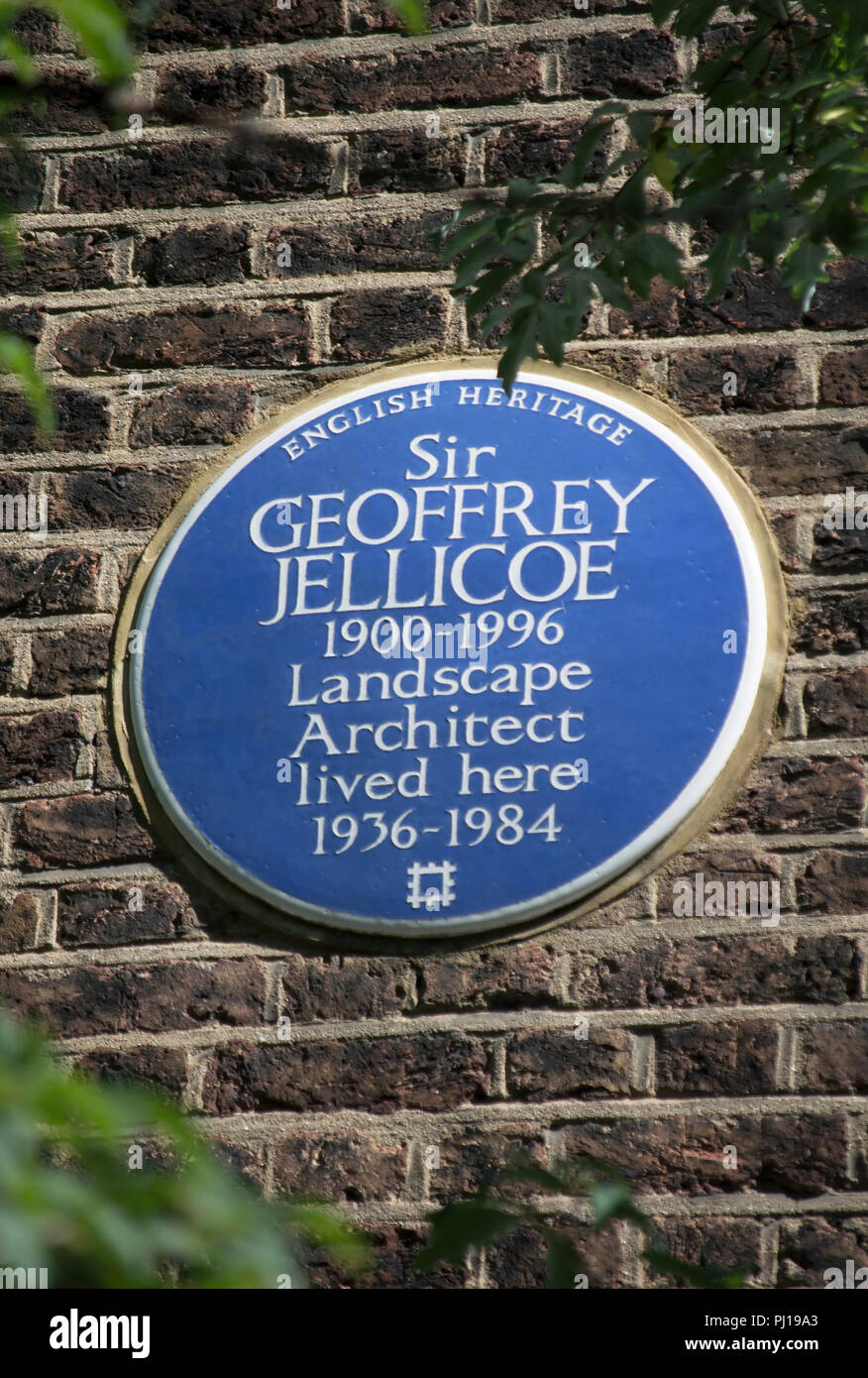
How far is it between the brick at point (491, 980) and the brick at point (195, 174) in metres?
1.48

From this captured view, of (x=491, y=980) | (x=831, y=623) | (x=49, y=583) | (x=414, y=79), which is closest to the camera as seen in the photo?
(x=491, y=980)

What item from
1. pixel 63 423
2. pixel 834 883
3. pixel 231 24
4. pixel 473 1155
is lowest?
pixel 473 1155

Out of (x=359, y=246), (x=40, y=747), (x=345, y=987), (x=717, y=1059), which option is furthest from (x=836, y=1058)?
(x=359, y=246)

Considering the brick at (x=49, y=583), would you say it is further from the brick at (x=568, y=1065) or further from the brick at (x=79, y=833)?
the brick at (x=568, y=1065)

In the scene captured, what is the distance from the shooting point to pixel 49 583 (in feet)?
9.61

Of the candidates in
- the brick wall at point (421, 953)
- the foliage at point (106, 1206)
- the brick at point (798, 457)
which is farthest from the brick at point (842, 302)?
the foliage at point (106, 1206)

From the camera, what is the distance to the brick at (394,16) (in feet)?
10.4

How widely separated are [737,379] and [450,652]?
695 millimetres

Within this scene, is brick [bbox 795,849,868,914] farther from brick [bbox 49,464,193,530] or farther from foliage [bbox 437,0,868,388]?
brick [bbox 49,464,193,530]

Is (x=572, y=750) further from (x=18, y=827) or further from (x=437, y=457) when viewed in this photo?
(x=18, y=827)

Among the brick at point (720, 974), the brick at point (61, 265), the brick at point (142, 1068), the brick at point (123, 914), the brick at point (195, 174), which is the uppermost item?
the brick at point (195, 174)

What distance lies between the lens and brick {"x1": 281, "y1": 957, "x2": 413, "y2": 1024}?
2.53 m

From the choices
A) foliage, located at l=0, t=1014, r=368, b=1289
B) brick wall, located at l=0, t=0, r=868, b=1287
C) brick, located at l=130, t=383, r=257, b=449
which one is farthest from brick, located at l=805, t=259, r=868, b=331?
foliage, located at l=0, t=1014, r=368, b=1289

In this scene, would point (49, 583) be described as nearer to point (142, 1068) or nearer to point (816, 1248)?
point (142, 1068)
